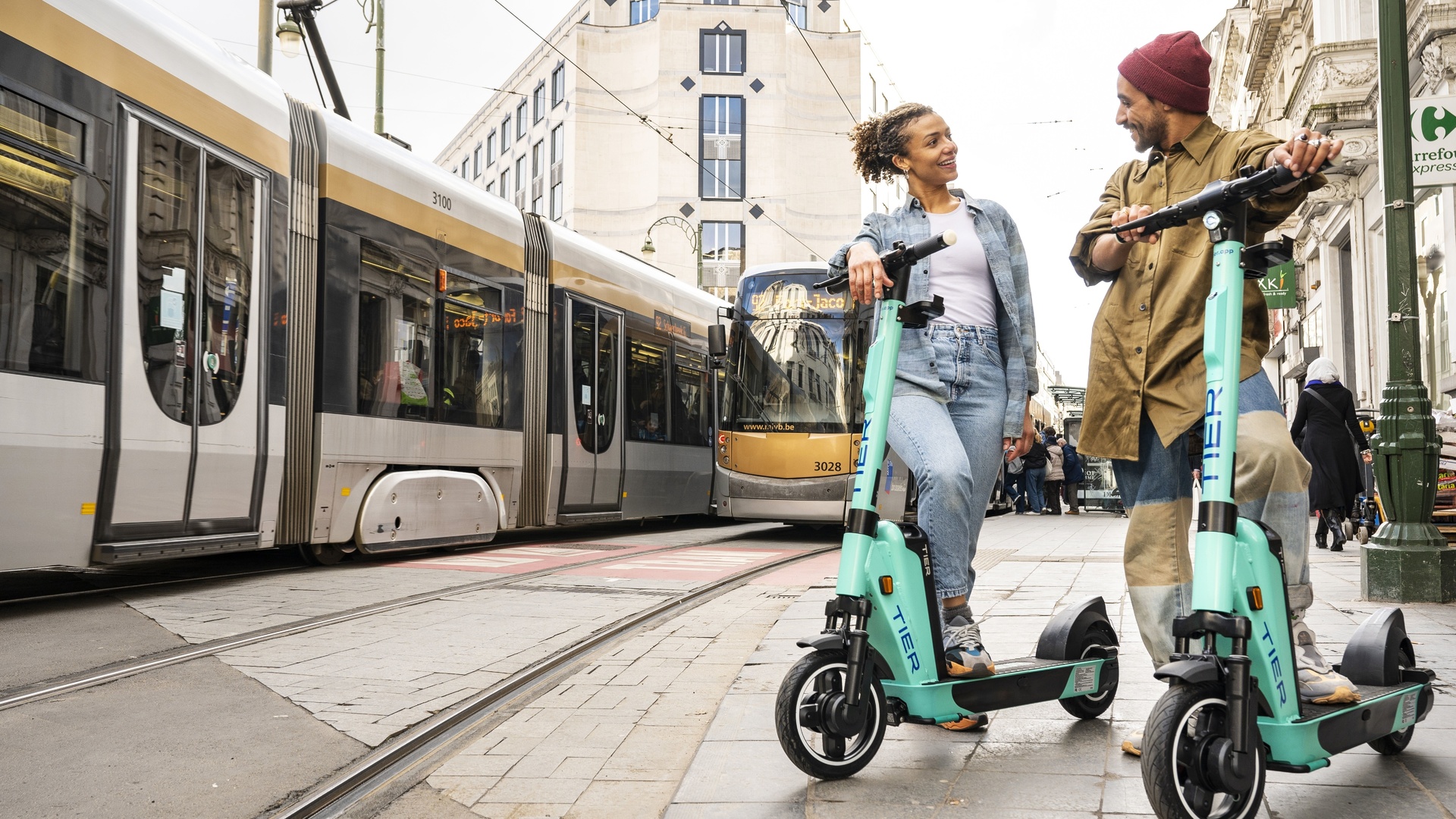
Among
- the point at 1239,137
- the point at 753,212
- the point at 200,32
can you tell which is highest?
the point at 753,212

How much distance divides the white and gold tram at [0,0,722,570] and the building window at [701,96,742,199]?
3442 centimetres

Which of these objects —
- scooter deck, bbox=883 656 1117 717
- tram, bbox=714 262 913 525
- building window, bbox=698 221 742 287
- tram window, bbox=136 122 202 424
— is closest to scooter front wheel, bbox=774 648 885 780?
scooter deck, bbox=883 656 1117 717

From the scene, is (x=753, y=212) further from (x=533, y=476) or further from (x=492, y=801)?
(x=492, y=801)

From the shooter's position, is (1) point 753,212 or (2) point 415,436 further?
(1) point 753,212

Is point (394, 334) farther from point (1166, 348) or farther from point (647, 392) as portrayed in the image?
point (1166, 348)

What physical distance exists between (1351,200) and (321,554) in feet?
52.1

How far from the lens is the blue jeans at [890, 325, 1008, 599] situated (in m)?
3.30

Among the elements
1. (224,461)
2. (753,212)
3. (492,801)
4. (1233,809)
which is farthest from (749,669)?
(753,212)

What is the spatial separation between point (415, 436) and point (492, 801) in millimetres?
6760

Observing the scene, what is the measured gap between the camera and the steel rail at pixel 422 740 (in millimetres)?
3059

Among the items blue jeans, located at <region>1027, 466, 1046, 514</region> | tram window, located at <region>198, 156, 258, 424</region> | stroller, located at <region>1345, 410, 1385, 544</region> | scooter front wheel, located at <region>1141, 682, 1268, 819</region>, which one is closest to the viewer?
scooter front wheel, located at <region>1141, 682, 1268, 819</region>

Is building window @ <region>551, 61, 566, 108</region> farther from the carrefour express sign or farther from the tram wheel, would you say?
the carrefour express sign

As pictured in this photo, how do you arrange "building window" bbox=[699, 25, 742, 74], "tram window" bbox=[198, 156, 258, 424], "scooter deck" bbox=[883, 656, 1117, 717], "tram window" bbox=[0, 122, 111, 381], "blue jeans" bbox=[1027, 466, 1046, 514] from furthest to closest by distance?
"building window" bbox=[699, 25, 742, 74] < "blue jeans" bbox=[1027, 466, 1046, 514] < "tram window" bbox=[198, 156, 258, 424] < "tram window" bbox=[0, 122, 111, 381] < "scooter deck" bbox=[883, 656, 1117, 717]

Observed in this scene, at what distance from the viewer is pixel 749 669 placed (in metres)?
4.51
